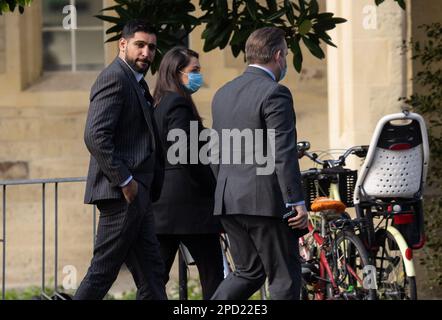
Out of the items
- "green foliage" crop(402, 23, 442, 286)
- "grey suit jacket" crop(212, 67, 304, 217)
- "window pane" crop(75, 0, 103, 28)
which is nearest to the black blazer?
"grey suit jacket" crop(212, 67, 304, 217)

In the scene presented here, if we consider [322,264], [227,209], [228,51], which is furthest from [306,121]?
[227,209]

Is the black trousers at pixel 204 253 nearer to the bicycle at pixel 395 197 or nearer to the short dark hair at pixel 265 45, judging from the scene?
the bicycle at pixel 395 197

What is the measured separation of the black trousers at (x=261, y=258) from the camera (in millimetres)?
8703

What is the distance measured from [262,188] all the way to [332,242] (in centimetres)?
174

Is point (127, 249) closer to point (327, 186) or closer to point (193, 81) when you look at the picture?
point (193, 81)

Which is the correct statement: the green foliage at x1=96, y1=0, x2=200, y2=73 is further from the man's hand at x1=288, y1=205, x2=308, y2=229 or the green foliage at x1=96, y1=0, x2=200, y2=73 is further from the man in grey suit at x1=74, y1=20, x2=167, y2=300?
the man's hand at x1=288, y1=205, x2=308, y2=229

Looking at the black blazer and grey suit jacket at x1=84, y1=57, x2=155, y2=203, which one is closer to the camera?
grey suit jacket at x1=84, y1=57, x2=155, y2=203

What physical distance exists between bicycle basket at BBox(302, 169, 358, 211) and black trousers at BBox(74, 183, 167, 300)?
1.87 metres

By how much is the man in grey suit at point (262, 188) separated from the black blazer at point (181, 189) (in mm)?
527

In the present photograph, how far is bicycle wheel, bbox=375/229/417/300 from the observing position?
10.2 meters

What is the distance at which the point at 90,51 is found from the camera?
49.4ft

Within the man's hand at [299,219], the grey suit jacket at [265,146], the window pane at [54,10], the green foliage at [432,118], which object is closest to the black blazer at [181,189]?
the grey suit jacket at [265,146]

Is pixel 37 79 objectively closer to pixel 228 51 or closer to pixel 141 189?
pixel 228 51

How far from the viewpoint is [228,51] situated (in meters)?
14.7
